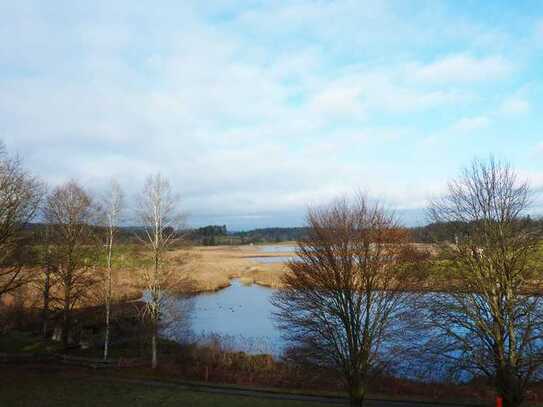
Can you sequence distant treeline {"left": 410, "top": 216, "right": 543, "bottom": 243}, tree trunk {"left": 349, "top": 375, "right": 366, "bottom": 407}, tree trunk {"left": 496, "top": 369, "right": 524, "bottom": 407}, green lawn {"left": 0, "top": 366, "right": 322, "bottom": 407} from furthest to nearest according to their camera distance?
distant treeline {"left": 410, "top": 216, "right": 543, "bottom": 243}
green lawn {"left": 0, "top": 366, "right": 322, "bottom": 407}
tree trunk {"left": 496, "top": 369, "right": 524, "bottom": 407}
tree trunk {"left": 349, "top": 375, "right": 366, "bottom": 407}

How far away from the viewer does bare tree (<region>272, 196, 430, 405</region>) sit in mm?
17297

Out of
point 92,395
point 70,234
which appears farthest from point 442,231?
point 70,234

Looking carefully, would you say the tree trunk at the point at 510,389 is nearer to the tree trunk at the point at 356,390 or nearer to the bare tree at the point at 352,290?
the bare tree at the point at 352,290

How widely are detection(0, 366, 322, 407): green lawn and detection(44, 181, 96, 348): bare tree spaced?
6.93m

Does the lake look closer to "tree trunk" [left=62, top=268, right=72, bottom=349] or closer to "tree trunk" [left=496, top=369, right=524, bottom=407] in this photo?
"tree trunk" [left=62, top=268, right=72, bottom=349]

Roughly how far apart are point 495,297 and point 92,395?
1936cm

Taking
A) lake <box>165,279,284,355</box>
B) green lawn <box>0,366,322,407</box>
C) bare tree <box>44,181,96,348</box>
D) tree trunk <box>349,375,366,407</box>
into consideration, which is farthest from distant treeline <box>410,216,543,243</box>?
bare tree <box>44,181,96,348</box>

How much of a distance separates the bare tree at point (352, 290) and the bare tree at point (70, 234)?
18337 millimetres

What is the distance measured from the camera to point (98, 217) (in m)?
30.8

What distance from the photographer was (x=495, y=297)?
60.4ft

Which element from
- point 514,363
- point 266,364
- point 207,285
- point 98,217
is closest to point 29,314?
point 98,217

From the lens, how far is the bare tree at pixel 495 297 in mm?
17797

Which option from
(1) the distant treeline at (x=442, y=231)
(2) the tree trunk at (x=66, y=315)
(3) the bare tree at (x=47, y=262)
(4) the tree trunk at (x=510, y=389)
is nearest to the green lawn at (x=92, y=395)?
(2) the tree trunk at (x=66, y=315)

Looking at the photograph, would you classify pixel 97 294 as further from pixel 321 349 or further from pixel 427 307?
pixel 427 307
